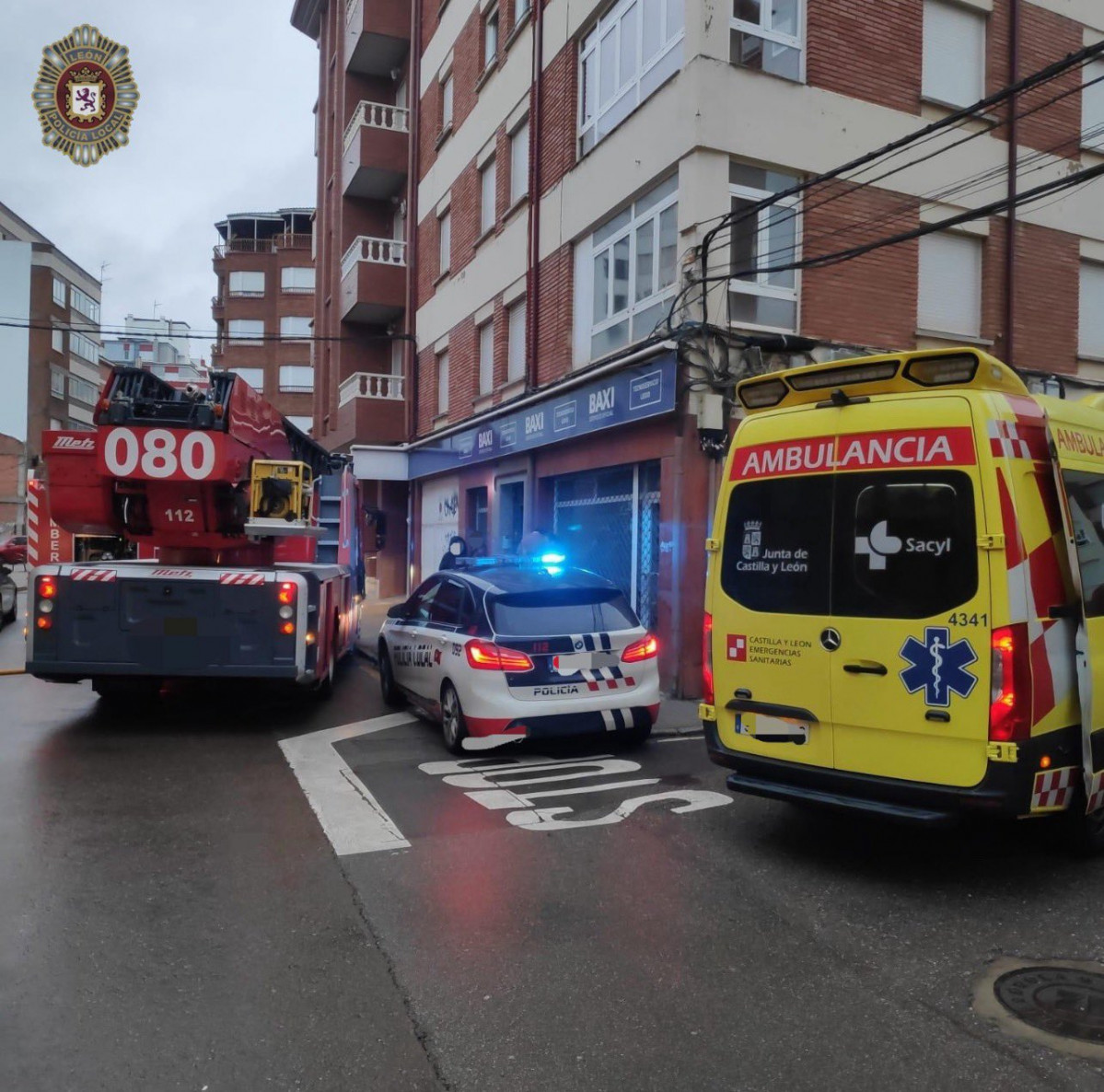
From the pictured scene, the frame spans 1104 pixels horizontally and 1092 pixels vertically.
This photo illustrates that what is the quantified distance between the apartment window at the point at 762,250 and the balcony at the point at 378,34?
15938 millimetres

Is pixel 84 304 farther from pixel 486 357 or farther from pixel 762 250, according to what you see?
pixel 762 250

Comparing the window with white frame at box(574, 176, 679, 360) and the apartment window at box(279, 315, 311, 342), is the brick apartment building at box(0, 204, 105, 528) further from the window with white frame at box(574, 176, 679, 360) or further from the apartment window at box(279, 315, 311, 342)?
the window with white frame at box(574, 176, 679, 360)

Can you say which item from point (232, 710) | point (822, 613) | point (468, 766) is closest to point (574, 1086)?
point (822, 613)

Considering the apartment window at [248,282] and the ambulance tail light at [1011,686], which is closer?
the ambulance tail light at [1011,686]

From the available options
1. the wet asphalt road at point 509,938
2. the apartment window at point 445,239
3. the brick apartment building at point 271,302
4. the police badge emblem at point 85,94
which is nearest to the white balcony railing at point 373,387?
the apartment window at point 445,239

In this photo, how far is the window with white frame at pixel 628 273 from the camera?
11.9 meters

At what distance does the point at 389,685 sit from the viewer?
10.5 m

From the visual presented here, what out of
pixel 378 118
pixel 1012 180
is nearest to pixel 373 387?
pixel 378 118

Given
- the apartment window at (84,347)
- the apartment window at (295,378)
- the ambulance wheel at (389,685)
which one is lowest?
the ambulance wheel at (389,685)

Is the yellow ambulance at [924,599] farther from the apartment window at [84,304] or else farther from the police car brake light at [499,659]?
the apartment window at [84,304]

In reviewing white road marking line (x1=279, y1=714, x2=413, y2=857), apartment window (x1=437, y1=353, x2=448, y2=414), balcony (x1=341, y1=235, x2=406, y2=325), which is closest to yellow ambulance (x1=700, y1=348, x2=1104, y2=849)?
white road marking line (x1=279, y1=714, x2=413, y2=857)

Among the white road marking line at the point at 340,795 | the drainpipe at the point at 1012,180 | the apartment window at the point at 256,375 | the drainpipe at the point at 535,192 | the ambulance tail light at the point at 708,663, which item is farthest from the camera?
the apartment window at the point at 256,375

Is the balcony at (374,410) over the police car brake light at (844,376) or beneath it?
over

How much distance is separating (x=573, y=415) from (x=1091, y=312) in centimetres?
736
